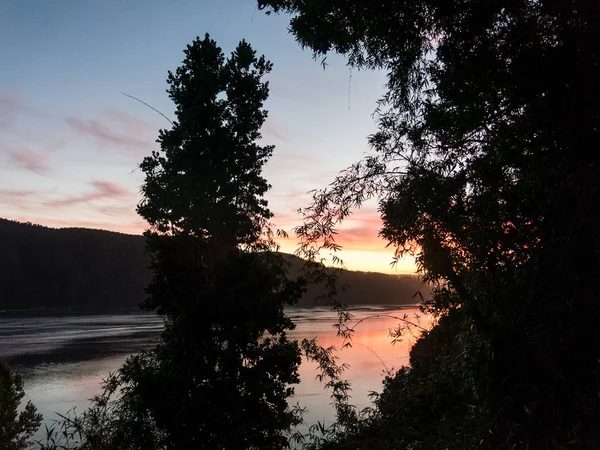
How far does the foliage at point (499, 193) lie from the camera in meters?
4.93

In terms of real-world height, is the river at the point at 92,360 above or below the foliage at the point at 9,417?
below

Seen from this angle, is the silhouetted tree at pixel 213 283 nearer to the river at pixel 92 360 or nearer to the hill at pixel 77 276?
the river at pixel 92 360

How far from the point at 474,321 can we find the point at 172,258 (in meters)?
12.0

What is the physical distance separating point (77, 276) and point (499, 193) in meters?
174

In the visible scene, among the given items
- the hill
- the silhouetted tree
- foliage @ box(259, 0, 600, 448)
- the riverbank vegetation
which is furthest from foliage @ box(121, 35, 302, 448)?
the hill

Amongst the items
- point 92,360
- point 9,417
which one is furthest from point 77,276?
point 9,417

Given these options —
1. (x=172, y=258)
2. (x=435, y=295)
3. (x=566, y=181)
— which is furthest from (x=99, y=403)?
(x=566, y=181)

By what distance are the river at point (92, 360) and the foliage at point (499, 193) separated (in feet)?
30.4

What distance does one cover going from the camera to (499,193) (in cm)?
568

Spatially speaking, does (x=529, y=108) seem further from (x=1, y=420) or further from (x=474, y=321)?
(x=1, y=420)

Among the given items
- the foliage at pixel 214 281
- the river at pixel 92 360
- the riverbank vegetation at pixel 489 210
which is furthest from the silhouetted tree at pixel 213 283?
the river at pixel 92 360

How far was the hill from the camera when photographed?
485ft

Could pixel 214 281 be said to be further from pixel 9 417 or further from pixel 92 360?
pixel 92 360

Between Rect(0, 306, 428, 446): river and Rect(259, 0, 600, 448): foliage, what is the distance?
9.26m
